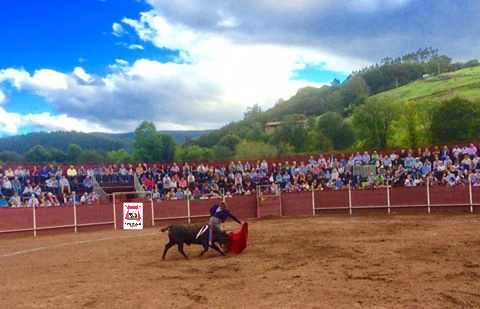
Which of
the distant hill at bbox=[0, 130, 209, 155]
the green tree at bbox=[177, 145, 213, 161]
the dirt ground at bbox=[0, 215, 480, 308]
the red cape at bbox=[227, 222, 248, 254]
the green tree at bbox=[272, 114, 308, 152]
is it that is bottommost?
the dirt ground at bbox=[0, 215, 480, 308]

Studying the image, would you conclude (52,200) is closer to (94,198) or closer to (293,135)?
(94,198)

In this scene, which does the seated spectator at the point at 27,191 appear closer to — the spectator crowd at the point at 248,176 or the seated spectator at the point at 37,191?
the spectator crowd at the point at 248,176

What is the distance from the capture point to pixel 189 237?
1349cm

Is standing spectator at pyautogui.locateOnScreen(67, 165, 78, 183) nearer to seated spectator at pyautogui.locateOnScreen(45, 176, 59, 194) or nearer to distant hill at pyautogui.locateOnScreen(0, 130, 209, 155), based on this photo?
seated spectator at pyautogui.locateOnScreen(45, 176, 59, 194)

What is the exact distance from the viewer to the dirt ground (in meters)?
8.45

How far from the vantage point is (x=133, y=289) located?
962cm

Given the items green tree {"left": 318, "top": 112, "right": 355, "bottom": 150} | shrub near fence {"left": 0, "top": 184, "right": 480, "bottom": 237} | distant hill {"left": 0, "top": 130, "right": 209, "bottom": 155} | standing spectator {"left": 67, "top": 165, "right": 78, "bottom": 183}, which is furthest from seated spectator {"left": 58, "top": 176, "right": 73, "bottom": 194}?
distant hill {"left": 0, "top": 130, "right": 209, "bottom": 155}

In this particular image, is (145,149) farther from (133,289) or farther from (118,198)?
(133,289)

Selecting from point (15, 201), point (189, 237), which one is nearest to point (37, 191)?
point (15, 201)

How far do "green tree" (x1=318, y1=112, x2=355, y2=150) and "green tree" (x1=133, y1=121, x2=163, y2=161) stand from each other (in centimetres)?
2453

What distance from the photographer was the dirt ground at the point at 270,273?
8.45m

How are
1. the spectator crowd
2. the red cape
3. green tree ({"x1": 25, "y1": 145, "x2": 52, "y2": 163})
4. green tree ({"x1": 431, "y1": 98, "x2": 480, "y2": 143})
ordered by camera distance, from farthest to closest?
green tree ({"x1": 25, "y1": 145, "x2": 52, "y2": 163}) → green tree ({"x1": 431, "y1": 98, "x2": 480, "y2": 143}) → the spectator crowd → the red cape

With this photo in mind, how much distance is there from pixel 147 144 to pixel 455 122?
35764 millimetres

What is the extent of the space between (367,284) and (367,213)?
17.2 m
